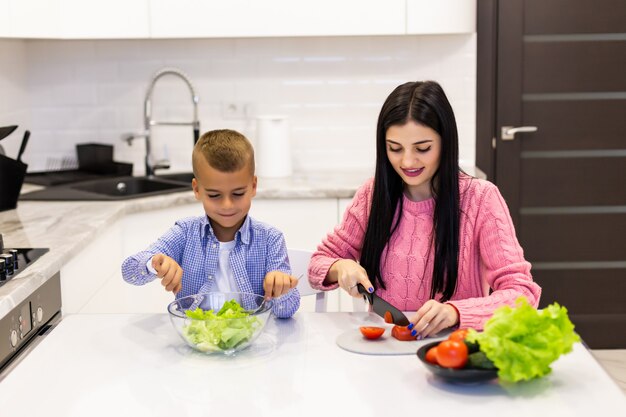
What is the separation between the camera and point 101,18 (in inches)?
152

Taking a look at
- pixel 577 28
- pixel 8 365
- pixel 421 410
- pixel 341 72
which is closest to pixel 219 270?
pixel 8 365

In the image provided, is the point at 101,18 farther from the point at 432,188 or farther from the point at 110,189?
the point at 432,188

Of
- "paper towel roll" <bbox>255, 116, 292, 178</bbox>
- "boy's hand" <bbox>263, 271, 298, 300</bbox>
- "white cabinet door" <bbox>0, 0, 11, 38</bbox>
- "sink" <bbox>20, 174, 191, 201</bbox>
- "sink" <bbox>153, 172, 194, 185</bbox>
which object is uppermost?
"white cabinet door" <bbox>0, 0, 11, 38</bbox>

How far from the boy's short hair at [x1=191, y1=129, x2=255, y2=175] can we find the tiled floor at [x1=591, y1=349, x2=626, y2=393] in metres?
2.49

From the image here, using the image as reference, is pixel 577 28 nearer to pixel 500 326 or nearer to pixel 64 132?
pixel 64 132

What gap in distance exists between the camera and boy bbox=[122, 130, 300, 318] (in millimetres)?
1990

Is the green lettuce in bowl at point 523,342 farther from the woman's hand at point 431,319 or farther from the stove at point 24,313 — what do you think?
the stove at point 24,313

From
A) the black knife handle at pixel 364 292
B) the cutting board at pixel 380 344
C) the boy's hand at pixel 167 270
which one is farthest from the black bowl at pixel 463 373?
the boy's hand at pixel 167 270

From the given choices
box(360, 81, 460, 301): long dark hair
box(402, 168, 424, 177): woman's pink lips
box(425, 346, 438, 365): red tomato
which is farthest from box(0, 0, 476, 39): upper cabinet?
box(425, 346, 438, 365): red tomato

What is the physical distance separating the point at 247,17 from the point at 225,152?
1999 mm

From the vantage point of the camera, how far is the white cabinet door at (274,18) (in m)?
3.86

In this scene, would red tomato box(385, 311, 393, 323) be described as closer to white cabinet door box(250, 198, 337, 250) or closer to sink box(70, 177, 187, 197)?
white cabinet door box(250, 198, 337, 250)

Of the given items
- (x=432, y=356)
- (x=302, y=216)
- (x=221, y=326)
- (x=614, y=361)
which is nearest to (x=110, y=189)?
(x=302, y=216)

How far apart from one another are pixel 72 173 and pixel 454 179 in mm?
2359
